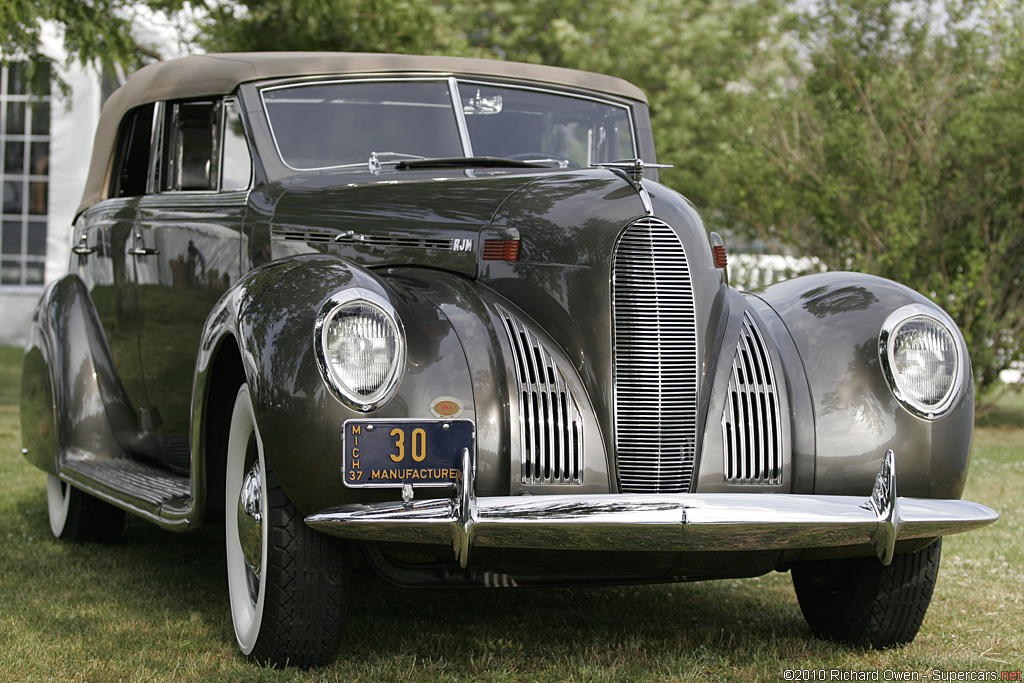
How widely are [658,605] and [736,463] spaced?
1241mm

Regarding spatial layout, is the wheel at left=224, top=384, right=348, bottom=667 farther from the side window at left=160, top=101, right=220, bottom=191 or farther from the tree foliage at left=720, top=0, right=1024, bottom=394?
the tree foliage at left=720, top=0, right=1024, bottom=394

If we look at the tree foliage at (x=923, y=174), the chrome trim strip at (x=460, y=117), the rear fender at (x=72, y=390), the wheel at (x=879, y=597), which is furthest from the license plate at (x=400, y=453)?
the tree foliage at (x=923, y=174)

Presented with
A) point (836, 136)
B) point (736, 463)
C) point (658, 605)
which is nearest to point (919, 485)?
point (736, 463)

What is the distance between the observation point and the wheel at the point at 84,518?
4.99 m

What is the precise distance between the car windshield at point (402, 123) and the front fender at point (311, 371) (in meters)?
1.11

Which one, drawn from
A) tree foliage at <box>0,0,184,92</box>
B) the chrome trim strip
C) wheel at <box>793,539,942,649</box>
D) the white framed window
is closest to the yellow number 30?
wheel at <box>793,539,942,649</box>

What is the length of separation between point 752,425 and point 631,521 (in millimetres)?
643

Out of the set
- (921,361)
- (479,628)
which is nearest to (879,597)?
(921,361)

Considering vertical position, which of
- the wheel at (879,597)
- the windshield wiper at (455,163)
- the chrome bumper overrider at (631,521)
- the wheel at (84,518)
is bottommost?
the wheel at (84,518)

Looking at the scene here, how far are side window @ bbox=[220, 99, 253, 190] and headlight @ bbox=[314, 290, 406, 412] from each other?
1441 millimetres

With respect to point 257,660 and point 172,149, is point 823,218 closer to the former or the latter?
point 172,149

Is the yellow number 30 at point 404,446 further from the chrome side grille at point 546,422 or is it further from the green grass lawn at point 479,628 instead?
the green grass lawn at point 479,628

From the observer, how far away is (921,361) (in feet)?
10.7

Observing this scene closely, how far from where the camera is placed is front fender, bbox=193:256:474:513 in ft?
9.34
